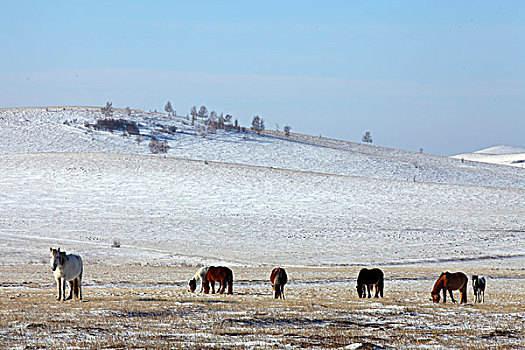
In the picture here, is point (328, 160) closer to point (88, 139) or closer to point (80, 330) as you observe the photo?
point (88, 139)

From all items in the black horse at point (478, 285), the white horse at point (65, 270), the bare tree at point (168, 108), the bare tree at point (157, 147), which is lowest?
the black horse at point (478, 285)

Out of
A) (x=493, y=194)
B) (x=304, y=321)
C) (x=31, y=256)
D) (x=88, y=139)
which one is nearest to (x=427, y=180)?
(x=493, y=194)

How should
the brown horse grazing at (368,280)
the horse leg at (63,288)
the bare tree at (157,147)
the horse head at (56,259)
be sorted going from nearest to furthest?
the horse head at (56,259)
the horse leg at (63,288)
the brown horse grazing at (368,280)
the bare tree at (157,147)

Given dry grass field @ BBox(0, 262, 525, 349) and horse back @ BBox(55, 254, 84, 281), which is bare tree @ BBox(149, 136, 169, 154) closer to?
dry grass field @ BBox(0, 262, 525, 349)

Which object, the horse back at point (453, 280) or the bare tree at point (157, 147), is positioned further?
the bare tree at point (157, 147)

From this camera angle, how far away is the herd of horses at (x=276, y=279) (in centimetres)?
1703

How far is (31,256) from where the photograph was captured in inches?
1486

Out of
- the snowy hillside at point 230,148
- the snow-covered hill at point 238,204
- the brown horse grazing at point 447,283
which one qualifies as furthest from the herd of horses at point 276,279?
the snowy hillside at point 230,148

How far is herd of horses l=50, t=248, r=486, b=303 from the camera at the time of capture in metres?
17.0

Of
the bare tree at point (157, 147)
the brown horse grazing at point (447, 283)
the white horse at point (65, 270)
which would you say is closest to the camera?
the white horse at point (65, 270)

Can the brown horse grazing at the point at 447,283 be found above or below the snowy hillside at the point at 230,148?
below

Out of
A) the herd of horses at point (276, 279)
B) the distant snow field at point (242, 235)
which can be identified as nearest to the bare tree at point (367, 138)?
the distant snow field at point (242, 235)

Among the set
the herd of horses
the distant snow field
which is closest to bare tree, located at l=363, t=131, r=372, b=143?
the distant snow field

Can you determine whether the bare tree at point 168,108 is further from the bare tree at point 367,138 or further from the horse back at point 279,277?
the horse back at point 279,277
